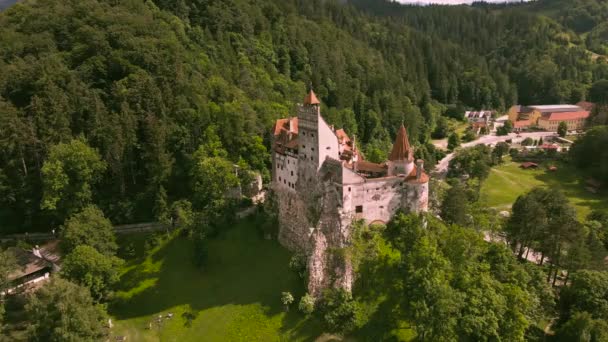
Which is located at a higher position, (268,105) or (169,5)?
(169,5)

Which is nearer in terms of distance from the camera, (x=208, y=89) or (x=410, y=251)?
(x=410, y=251)

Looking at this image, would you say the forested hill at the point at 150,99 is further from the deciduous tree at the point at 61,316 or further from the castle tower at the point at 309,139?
the deciduous tree at the point at 61,316

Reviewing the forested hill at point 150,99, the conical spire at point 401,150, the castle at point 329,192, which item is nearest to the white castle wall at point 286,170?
the castle at point 329,192

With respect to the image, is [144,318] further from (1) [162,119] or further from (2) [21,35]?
(2) [21,35]

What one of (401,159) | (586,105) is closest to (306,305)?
(401,159)

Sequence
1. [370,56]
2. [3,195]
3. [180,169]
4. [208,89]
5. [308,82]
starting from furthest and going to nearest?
[370,56], [308,82], [208,89], [180,169], [3,195]

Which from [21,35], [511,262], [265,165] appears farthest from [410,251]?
[21,35]

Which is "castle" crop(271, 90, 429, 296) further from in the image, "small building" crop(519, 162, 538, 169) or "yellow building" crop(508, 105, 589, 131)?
"yellow building" crop(508, 105, 589, 131)
